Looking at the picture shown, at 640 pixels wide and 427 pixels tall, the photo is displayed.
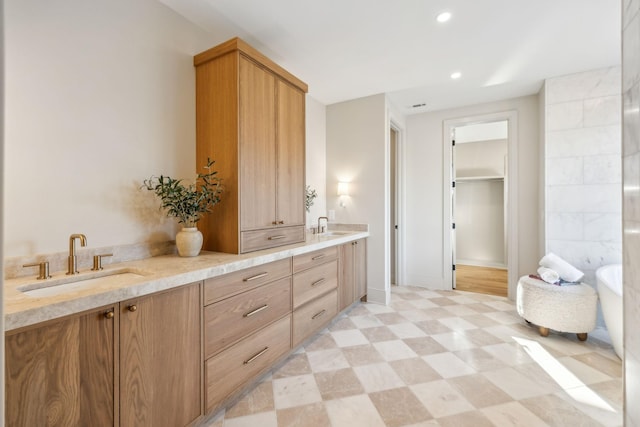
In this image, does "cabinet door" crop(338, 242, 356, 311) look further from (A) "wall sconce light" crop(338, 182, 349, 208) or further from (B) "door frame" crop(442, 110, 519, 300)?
(B) "door frame" crop(442, 110, 519, 300)

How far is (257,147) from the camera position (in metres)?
2.08

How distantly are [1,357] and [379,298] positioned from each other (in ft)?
10.8

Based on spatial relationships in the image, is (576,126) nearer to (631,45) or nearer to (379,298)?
(631,45)

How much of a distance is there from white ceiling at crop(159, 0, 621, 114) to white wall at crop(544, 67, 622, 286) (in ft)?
0.80

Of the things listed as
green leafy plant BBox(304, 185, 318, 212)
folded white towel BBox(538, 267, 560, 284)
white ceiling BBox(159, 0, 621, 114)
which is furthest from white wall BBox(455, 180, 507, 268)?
green leafy plant BBox(304, 185, 318, 212)

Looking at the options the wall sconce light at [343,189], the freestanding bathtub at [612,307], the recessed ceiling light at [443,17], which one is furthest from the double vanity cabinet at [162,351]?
the freestanding bathtub at [612,307]

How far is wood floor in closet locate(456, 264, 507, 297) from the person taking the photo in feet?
13.1

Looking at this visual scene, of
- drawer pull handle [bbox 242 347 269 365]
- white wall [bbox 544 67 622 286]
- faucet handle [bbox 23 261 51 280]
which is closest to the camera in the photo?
Answer: faucet handle [bbox 23 261 51 280]

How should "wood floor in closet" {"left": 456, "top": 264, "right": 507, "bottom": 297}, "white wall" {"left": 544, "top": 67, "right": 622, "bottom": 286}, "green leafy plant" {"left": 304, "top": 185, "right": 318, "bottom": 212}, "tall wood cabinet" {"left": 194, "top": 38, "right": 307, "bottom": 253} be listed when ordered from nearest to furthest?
1. "tall wood cabinet" {"left": 194, "top": 38, "right": 307, "bottom": 253}
2. "white wall" {"left": 544, "top": 67, "right": 622, "bottom": 286}
3. "green leafy plant" {"left": 304, "top": 185, "right": 318, "bottom": 212}
4. "wood floor in closet" {"left": 456, "top": 264, "right": 507, "bottom": 297}

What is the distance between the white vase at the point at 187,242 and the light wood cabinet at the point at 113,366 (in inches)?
16.8

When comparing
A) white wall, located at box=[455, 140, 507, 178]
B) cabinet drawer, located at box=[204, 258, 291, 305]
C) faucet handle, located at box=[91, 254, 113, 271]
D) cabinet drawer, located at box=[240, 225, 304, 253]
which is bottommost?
cabinet drawer, located at box=[204, 258, 291, 305]

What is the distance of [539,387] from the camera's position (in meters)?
1.83

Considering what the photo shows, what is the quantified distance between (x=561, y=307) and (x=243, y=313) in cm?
274

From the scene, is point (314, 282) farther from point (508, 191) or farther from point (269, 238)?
point (508, 191)
